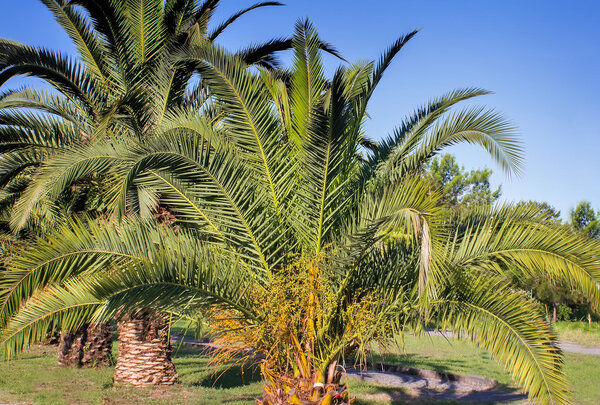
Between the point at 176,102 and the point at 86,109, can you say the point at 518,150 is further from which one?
the point at 86,109

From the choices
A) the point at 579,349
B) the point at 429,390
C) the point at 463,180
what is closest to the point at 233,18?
the point at 429,390

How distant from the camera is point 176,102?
9648 millimetres

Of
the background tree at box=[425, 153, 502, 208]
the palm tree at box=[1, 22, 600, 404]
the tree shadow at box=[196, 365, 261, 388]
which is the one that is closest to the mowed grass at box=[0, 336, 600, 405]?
the tree shadow at box=[196, 365, 261, 388]

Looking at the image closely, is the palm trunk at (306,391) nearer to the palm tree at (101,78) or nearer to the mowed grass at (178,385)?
the mowed grass at (178,385)

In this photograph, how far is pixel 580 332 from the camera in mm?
24641

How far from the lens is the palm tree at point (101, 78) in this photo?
900cm

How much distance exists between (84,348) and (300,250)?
8047 millimetres

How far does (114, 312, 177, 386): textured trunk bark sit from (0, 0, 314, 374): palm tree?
7.70 ft

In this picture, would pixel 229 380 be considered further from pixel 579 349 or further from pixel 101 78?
pixel 579 349

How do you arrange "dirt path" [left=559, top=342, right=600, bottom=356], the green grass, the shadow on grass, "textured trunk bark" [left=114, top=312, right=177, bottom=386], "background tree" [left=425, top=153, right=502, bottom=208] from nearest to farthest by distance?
"textured trunk bark" [left=114, top=312, right=177, bottom=386], the shadow on grass, "dirt path" [left=559, top=342, right=600, bottom=356], the green grass, "background tree" [left=425, top=153, right=502, bottom=208]

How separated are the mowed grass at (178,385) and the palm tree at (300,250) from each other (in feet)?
2.43

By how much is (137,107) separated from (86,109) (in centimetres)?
163

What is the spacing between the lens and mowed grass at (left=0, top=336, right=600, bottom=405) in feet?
29.4

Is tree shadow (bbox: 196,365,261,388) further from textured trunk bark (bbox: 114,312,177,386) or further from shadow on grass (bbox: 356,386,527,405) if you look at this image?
shadow on grass (bbox: 356,386,527,405)
